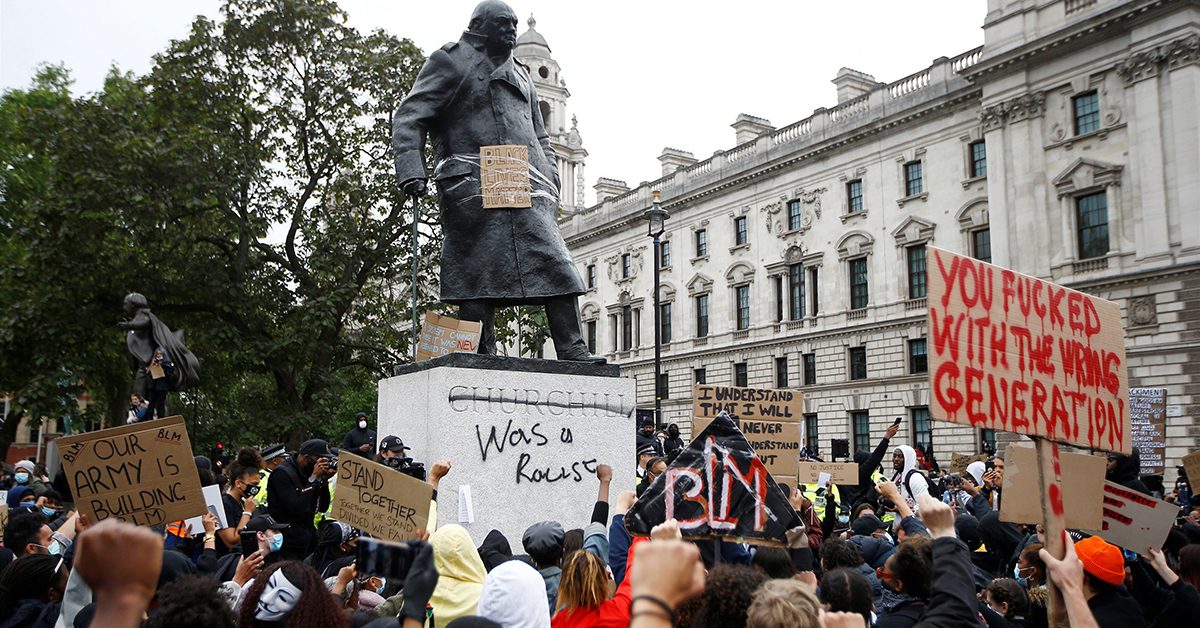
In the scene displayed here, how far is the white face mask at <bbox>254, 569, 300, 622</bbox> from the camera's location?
3.08 meters

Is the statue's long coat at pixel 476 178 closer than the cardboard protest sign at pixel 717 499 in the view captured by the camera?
No

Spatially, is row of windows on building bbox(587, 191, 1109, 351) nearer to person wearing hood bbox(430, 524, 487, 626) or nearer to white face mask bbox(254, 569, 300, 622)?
person wearing hood bbox(430, 524, 487, 626)

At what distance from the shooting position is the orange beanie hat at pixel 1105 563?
159 inches

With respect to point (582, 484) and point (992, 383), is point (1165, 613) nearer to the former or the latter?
point (992, 383)

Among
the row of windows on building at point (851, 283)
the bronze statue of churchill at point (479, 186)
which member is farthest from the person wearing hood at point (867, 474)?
the row of windows on building at point (851, 283)

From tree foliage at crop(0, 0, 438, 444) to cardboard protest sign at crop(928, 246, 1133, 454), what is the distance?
56.1ft

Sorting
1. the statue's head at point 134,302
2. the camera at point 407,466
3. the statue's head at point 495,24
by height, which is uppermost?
the statue's head at point 495,24

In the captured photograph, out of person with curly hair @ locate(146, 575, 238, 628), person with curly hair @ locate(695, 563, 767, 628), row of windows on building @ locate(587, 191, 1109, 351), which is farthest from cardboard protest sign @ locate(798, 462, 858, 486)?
row of windows on building @ locate(587, 191, 1109, 351)

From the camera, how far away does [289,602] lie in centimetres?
309

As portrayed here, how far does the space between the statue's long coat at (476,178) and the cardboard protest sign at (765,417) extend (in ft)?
4.74

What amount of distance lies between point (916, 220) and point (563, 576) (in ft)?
124

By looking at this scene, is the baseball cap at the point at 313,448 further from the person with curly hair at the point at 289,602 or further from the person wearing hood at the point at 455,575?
the person with curly hair at the point at 289,602

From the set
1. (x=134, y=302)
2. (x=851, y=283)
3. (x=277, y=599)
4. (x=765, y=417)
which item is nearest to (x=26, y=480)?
(x=134, y=302)

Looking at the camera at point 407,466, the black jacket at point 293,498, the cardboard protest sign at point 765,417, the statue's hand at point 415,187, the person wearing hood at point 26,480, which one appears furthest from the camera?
the person wearing hood at point 26,480
